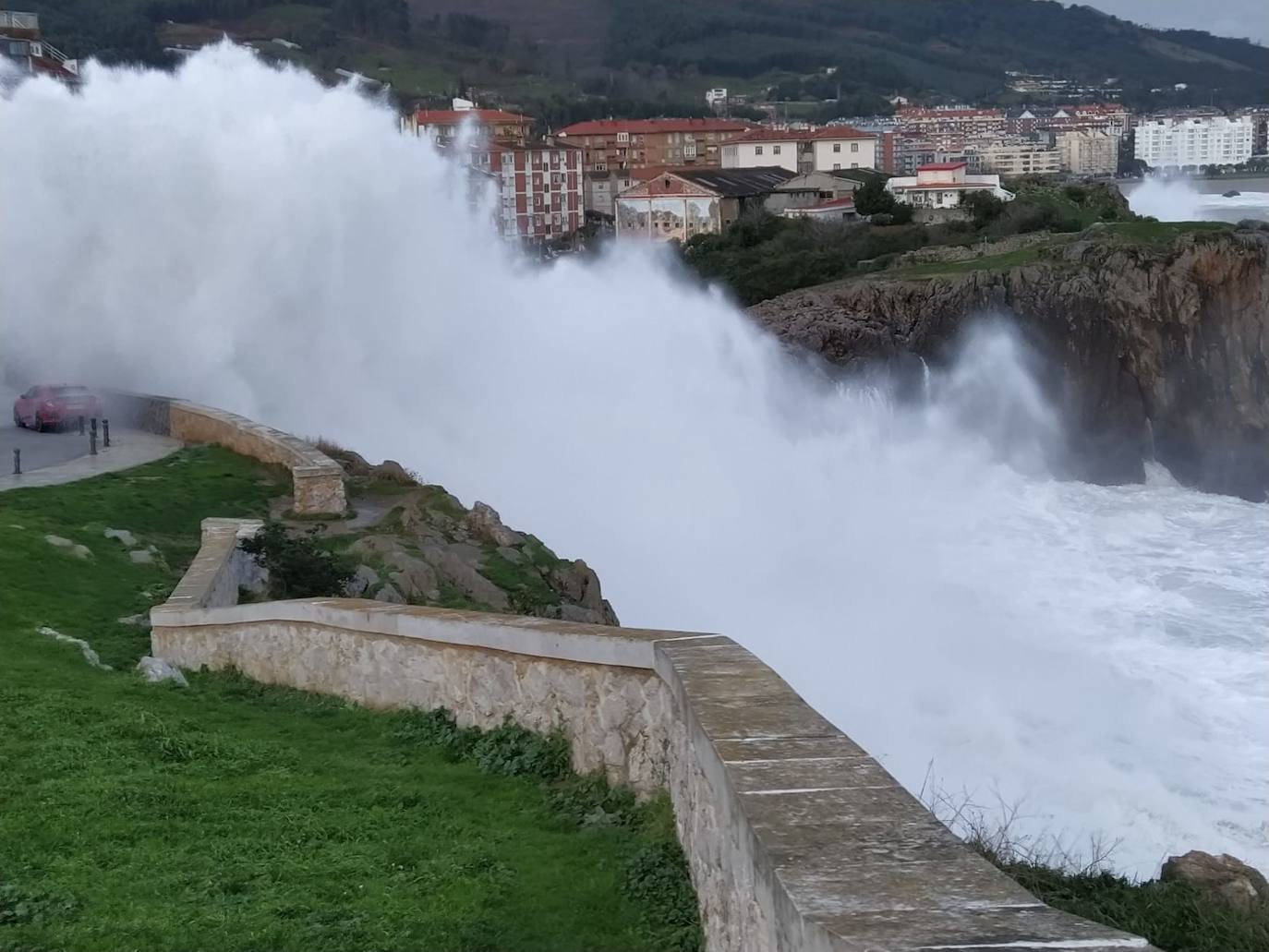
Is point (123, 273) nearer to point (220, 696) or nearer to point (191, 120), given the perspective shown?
point (191, 120)

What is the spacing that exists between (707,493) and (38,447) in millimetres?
11448

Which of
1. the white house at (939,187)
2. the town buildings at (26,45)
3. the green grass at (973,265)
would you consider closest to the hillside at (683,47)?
the town buildings at (26,45)

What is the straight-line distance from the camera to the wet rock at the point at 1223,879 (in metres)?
5.40

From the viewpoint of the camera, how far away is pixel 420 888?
4836 millimetres

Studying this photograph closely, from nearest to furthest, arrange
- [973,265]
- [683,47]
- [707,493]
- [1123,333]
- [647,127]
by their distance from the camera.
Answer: [707,493] → [1123,333] → [973,265] → [647,127] → [683,47]

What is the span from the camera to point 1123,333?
40.9 metres

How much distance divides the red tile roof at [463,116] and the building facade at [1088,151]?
6860 centimetres

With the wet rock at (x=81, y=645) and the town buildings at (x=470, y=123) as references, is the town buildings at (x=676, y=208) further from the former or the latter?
the wet rock at (x=81, y=645)

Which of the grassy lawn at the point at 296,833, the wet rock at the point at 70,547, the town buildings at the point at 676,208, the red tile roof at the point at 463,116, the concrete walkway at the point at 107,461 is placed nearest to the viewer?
the grassy lawn at the point at 296,833

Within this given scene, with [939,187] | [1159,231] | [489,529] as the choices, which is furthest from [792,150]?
[489,529]

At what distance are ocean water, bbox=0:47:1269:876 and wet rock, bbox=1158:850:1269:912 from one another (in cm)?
534

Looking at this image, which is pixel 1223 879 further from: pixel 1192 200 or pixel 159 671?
pixel 1192 200

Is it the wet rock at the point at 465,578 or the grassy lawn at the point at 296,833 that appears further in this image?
the wet rock at the point at 465,578

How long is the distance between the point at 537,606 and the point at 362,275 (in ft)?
49.2
